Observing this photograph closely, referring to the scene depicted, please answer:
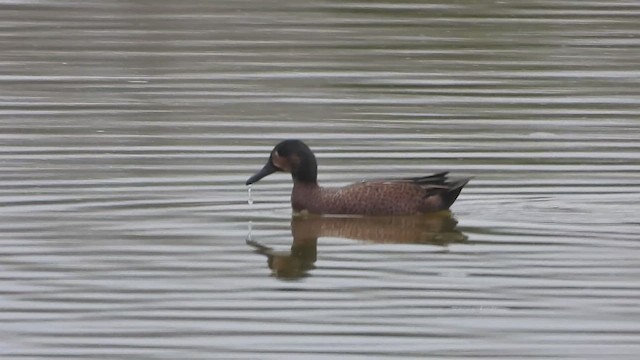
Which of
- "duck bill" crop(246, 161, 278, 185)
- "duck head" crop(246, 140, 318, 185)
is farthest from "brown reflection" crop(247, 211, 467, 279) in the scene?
"duck bill" crop(246, 161, 278, 185)

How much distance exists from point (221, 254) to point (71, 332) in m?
1.95

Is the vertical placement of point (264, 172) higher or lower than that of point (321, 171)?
lower

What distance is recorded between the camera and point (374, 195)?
42.3 feet

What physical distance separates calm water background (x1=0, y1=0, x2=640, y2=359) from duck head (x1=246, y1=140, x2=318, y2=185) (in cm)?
20

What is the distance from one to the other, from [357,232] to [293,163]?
89 cm

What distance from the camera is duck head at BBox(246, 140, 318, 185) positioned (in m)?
13.1

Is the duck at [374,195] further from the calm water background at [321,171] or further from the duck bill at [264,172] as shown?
the calm water background at [321,171]

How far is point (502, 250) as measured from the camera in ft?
37.8

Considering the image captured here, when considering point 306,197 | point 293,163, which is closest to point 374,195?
point 306,197

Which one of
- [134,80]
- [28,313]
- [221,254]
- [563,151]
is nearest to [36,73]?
[134,80]

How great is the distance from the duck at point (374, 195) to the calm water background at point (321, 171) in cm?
17

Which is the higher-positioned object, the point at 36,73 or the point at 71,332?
the point at 36,73

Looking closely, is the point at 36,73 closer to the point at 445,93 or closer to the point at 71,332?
the point at 445,93

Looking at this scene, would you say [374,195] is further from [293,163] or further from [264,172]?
[264,172]
